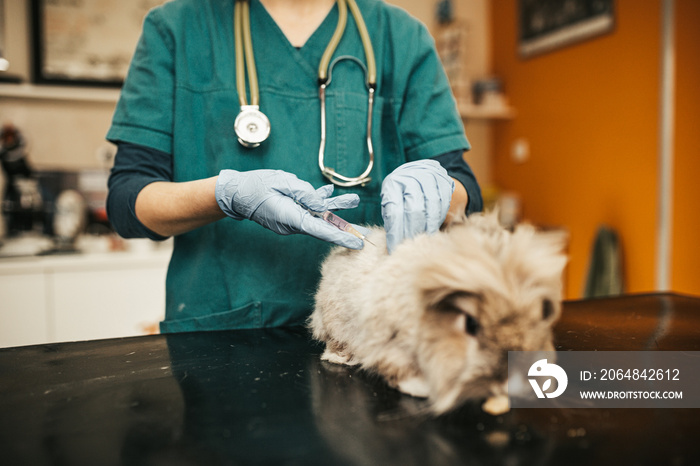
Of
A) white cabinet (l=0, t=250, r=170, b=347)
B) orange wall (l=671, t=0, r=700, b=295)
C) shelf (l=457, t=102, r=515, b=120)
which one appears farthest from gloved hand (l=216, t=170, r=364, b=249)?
shelf (l=457, t=102, r=515, b=120)

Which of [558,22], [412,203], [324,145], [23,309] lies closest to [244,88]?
[324,145]

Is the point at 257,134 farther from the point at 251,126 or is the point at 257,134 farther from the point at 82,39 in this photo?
the point at 82,39

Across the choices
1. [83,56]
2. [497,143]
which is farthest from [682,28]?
[83,56]

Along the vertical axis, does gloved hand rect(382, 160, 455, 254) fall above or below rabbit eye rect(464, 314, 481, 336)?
above

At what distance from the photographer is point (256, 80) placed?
3.72ft

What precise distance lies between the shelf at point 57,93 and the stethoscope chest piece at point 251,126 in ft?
7.33

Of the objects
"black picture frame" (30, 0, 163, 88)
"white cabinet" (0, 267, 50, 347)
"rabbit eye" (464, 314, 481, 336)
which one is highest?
"black picture frame" (30, 0, 163, 88)

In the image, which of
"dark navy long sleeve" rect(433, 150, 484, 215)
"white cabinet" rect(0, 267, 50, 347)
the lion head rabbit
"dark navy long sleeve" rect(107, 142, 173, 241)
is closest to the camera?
the lion head rabbit

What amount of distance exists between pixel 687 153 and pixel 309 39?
7.87ft

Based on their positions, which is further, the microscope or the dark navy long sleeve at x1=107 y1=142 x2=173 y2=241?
the microscope

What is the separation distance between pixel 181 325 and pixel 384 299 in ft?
1.95

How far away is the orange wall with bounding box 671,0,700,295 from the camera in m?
2.65

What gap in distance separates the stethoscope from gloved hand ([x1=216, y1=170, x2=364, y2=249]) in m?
0.14

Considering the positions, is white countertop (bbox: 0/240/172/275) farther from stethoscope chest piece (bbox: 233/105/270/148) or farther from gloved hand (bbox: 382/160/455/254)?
gloved hand (bbox: 382/160/455/254)
